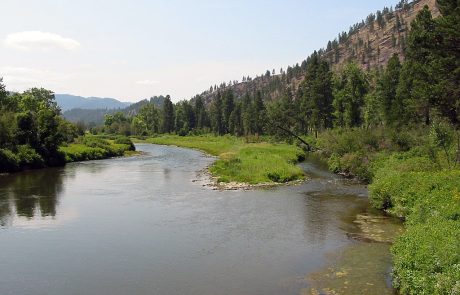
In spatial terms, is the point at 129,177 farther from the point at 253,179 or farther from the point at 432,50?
the point at 432,50

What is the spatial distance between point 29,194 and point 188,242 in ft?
81.0

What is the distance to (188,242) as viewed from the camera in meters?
27.6

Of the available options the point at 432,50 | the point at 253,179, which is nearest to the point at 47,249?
the point at 253,179

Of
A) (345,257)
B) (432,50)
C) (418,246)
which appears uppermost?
(432,50)

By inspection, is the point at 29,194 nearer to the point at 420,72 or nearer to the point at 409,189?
the point at 409,189

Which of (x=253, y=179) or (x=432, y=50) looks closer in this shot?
(x=432, y=50)

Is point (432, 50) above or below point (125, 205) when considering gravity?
above

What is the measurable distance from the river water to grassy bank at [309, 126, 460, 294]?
1.94 m

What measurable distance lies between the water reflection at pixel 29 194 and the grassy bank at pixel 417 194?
27109 millimetres

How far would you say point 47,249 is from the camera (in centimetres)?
2630

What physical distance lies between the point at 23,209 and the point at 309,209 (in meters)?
24.2

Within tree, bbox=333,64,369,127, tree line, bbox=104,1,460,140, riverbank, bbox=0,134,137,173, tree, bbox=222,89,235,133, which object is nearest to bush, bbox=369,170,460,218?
tree line, bbox=104,1,460,140

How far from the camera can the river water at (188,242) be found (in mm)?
20922

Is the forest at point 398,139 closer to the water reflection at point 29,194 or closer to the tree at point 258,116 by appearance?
the tree at point 258,116
